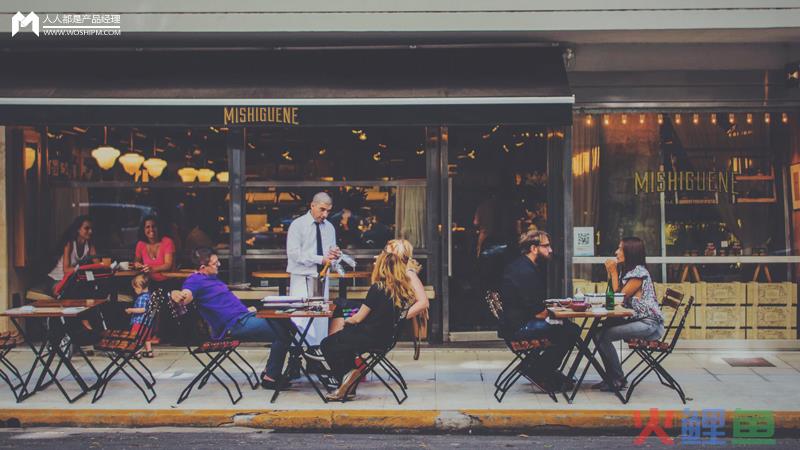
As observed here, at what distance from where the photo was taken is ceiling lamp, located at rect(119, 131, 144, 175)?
10.8 meters

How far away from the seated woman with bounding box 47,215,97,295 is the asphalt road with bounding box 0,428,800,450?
3567 millimetres

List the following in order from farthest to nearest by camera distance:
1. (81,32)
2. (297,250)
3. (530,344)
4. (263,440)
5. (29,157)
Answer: (29,157)
(81,32)
(297,250)
(530,344)
(263,440)

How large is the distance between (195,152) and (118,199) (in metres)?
1.18

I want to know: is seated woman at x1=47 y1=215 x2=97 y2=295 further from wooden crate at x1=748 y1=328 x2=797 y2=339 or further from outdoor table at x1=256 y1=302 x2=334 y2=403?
wooden crate at x1=748 y1=328 x2=797 y2=339

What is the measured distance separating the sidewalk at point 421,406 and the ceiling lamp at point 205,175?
275 centimetres

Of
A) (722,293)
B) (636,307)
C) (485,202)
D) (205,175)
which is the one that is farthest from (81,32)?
(722,293)

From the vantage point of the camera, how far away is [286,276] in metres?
10.3

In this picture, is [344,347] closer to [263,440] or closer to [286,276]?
[263,440]

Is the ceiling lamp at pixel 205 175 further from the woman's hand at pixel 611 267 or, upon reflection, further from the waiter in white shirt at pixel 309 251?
the woman's hand at pixel 611 267

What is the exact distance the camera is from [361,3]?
967 cm

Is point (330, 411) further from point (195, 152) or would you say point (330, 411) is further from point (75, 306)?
point (195, 152)

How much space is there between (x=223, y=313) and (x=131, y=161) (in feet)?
12.5

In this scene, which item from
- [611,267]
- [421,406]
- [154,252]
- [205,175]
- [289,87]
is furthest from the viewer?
[205,175]

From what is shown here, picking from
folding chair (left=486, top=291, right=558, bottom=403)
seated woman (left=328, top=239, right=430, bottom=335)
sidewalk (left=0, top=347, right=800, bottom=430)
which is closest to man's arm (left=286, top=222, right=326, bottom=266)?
sidewalk (left=0, top=347, right=800, bottom=430)
